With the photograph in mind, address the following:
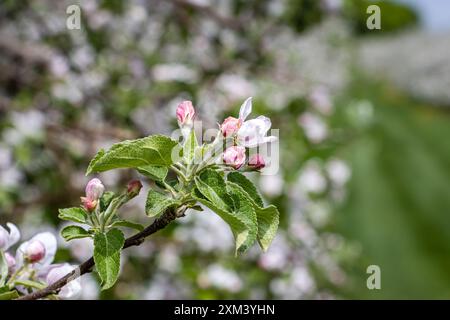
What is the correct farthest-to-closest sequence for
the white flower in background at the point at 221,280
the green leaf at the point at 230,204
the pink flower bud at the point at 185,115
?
the white flower in background at the point at 221,280, the pink flower bud at the point at 185,115, the green leaf at the point at 230,204

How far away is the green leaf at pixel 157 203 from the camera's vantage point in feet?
2.38

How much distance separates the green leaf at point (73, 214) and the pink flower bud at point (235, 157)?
0.63 feet

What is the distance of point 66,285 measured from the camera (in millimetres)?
849

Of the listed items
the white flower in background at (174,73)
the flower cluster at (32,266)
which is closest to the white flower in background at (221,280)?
the white flower in background at (174,73)

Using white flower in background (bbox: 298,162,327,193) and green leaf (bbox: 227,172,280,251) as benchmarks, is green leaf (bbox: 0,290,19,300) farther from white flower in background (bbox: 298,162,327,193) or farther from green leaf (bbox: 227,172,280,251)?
white flower in background (bbox: 298,162,327,193)

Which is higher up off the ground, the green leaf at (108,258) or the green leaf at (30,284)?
the green leaf at (108,258)

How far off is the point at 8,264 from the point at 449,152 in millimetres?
8321

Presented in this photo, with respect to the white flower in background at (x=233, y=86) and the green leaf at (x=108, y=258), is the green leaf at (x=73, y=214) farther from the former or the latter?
the white flower in background at (x=233, y=86)

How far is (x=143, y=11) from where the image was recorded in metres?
2.84

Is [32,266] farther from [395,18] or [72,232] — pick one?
[395,18]

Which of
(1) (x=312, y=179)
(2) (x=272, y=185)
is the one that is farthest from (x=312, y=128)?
(1) (x=312, y=179)

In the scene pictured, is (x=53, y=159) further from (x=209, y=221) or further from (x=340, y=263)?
(x=340, y=263)

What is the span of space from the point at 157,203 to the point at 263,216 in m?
0.12

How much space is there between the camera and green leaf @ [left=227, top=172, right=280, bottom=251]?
2.44 feet
